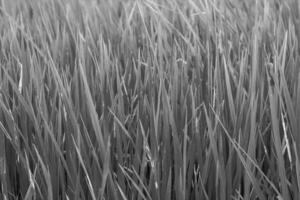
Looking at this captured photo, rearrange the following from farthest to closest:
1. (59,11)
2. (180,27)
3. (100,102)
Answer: (59,11)
(180,27)
(100,102)

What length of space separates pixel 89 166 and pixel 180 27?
0.77m

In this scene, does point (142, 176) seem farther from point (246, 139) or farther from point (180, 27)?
point (180, 27)

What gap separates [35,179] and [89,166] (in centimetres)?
10

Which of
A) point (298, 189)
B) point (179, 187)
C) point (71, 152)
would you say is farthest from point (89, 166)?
point (298, 189)

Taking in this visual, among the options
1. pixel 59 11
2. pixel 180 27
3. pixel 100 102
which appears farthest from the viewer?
pixel 59 11

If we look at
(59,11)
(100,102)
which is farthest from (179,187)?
(59,11)

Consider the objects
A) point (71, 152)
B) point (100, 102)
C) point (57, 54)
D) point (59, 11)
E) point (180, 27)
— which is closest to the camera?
point (71, 152)

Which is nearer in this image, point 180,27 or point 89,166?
point 89,166

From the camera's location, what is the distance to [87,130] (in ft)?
2.97

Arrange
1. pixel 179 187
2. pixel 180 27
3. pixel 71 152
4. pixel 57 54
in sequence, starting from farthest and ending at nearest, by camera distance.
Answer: pixel 180 27 < pixel 57 54 < pixel 71 152 < pixel 179 187

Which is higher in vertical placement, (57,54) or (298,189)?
(57,54)

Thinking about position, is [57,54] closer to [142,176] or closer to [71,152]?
[71,152]

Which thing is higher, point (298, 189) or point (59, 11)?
point (59, 11)

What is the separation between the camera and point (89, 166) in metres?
0.81
